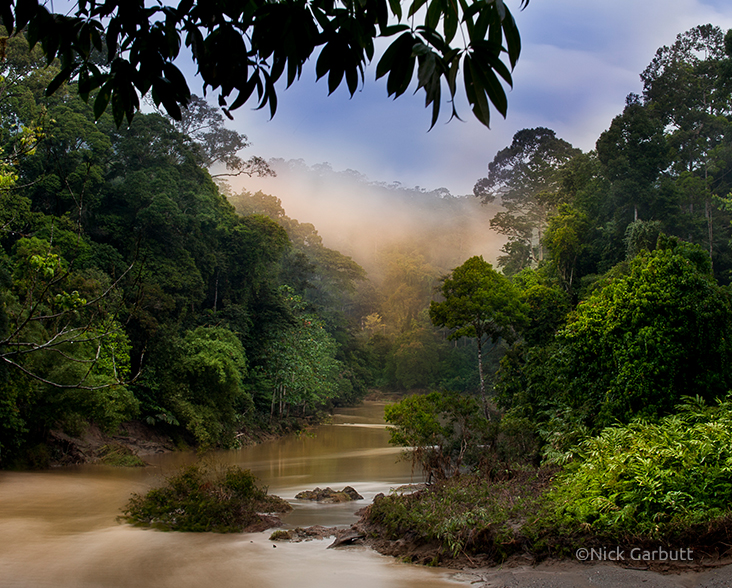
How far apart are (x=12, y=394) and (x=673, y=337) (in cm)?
1096

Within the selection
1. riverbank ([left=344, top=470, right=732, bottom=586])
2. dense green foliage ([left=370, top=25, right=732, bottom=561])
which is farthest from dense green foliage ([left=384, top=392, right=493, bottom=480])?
riverbank ([left=344, top=470, right=732, bottom=586])

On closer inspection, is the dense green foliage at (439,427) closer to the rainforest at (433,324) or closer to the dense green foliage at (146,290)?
the rainforest at (433,324)

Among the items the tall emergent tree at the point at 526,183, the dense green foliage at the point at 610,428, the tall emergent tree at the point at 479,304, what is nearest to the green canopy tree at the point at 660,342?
the dense green foliage at the point at 610,428

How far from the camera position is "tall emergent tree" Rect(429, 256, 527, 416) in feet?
51.0

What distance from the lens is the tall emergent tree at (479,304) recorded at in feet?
51.0

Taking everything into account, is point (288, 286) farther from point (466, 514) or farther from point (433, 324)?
point (466, 514)

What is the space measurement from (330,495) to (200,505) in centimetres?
325

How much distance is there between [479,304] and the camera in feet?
Result: 51.1

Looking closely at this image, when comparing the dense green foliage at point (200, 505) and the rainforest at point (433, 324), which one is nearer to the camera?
the rainforest at point (433, 324)

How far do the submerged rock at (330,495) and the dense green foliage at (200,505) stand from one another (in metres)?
2.07

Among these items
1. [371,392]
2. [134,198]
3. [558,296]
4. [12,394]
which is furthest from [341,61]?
[371,392]

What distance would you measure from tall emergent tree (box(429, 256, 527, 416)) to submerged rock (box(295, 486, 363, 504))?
6.13 metres

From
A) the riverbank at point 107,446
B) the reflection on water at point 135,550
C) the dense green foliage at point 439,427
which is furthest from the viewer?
the riverbank at point 107,446

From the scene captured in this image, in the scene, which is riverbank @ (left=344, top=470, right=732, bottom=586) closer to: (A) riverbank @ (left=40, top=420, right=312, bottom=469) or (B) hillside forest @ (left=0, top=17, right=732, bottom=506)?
(B) hillside forest @ (left=0, top=17, right=732, bottom=506)
